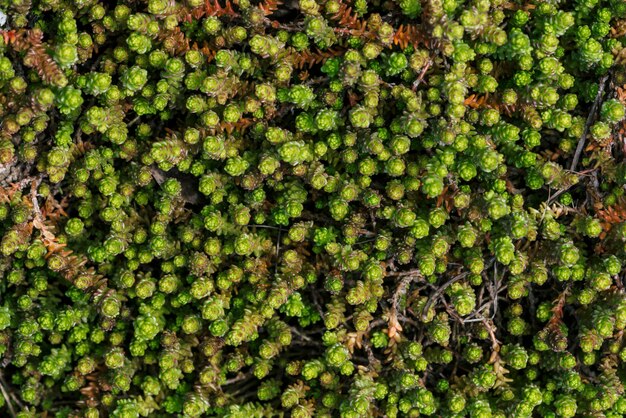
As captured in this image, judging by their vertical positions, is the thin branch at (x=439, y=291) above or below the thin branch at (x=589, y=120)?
below

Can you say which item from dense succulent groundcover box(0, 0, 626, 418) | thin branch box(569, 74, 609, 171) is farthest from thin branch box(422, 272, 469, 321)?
thin branch box(569, 74, 609, 171)

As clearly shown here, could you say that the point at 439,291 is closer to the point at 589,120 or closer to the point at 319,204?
the point at 319,204

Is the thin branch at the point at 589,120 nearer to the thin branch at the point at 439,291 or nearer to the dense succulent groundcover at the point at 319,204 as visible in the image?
the dense succulent groundcover at the point at 319,204

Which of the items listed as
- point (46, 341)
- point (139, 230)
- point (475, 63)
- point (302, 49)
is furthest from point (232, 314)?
point (475, 63)

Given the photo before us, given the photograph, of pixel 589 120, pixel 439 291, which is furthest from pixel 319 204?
pixel 589 120

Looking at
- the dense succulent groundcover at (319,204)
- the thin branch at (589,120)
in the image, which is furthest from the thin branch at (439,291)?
the thin branch at (589,120)

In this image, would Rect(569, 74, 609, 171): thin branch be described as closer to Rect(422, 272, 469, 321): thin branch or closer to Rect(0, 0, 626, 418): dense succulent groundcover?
Rect(0, 0, 626, 418): dense succulent groundcover

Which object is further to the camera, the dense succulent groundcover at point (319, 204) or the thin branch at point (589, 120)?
the thin branch at point (589, 120)

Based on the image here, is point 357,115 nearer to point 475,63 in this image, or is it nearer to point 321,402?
point 475,63

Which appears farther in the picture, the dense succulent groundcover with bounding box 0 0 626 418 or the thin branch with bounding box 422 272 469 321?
the thin branch with bounding box 422 272 469 321
